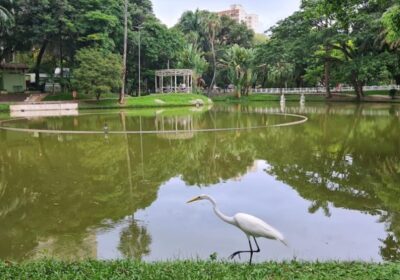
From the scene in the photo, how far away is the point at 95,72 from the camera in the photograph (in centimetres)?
3750

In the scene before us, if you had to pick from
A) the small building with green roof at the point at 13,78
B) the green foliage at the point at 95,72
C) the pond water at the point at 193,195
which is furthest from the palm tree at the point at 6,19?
the pond water at the point at 193,195

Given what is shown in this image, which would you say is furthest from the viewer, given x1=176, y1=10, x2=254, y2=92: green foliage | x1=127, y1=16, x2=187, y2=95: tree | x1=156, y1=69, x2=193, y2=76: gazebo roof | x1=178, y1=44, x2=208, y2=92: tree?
x1=176, y1=10, x2=254, y2=92: green foliage

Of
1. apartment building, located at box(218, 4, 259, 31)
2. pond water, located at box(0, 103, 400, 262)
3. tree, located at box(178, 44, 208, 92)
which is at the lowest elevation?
pond water, located at box(0, 103, 400, 262)

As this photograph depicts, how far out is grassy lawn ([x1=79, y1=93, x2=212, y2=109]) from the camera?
1529 inches

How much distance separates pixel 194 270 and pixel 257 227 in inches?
31.8

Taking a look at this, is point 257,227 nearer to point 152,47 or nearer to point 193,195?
point 193,195

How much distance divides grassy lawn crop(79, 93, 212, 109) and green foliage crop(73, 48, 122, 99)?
1.37 metres

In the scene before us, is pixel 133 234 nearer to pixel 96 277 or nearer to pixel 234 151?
pixel 96 277

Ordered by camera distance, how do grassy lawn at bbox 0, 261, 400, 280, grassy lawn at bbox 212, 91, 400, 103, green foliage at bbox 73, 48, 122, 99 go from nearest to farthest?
grassy lawn at bbox 0, 261, 400, 280, green foliage at bbox 73, 48, 122, 99, grassy lawn at bbox 212, 91, 400, 103

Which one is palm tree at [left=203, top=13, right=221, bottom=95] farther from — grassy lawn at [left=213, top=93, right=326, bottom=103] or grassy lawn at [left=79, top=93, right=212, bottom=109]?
grassy lawn at [left=79, top=93, right=212, bottom=109]

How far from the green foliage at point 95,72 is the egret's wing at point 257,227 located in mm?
34439

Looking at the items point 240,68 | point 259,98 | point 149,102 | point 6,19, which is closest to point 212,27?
point 240,68

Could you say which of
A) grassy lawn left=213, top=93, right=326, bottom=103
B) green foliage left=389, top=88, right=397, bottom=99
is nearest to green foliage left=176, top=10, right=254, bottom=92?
grassy lawn left=213, top=93, right=326, bottom=103

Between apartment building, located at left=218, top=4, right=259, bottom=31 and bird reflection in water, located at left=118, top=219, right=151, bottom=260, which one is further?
apartment building, located at left=218, top=4, right=259, bottom=31
